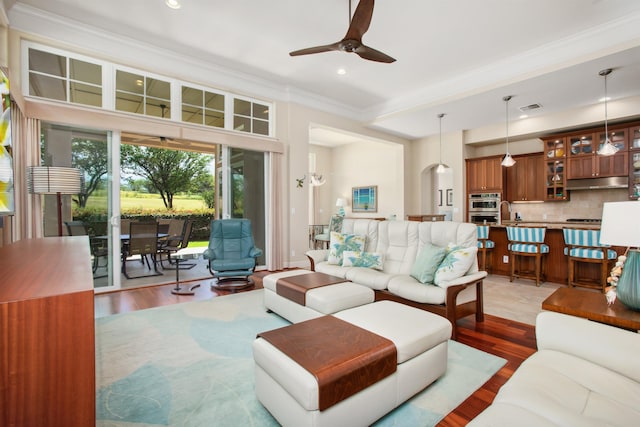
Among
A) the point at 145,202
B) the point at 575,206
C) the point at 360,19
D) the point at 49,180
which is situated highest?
the point at 360,19

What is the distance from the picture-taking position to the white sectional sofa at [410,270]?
278 cm

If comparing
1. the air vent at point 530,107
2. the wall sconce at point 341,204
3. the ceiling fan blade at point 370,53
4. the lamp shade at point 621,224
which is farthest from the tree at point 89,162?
the air vent at point 530,107

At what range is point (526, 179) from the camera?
7.11 m

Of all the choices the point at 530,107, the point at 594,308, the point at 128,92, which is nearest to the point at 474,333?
the point at 594,308

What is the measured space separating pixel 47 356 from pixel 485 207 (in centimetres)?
818

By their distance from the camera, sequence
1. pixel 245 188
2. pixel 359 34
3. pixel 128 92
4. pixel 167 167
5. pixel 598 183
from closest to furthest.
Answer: pixel 359 34
pixel 128 92
pixel 245 188
pixel 598 183
pixel 167 167

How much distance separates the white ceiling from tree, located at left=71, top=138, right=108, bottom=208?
150 centimetres

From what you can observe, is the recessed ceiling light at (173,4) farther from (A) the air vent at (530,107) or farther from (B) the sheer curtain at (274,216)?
(A) the air vent at (530,107)

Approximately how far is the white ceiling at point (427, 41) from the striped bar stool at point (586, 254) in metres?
2.28

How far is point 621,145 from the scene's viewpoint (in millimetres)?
5633

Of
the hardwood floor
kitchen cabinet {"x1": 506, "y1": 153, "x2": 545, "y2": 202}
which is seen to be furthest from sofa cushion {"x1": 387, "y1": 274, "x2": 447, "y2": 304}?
kitchen cabinet {"x1": 506, "y1": 153, "x2": 545, "y2": 202}

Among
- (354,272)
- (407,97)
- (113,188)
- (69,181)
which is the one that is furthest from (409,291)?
(407,97)

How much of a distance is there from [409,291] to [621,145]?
5837mm

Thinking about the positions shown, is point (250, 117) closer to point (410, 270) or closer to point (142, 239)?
point (142, 239)
